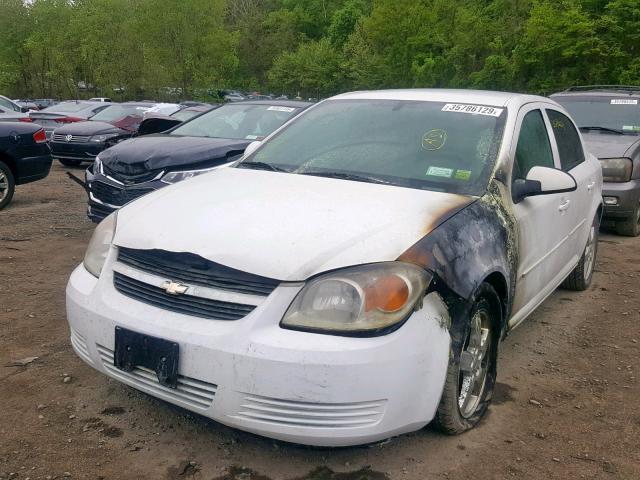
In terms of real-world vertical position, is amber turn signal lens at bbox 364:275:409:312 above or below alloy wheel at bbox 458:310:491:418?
above

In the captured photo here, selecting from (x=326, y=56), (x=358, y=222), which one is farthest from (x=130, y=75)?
(x=358, y=222)

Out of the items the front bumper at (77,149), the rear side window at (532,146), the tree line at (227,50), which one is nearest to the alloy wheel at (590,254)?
the rear side window at (532,146)

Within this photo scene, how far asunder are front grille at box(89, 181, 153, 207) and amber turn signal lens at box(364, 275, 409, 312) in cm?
386

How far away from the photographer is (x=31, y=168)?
8.38 meters

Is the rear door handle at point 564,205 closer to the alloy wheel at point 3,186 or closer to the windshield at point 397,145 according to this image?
the windshield at point 397,145

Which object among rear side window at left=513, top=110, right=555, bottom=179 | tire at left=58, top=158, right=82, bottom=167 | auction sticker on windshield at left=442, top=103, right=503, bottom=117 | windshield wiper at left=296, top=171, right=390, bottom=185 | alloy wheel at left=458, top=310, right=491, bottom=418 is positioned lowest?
tire at left=58, top=158, right=82, bottom=167

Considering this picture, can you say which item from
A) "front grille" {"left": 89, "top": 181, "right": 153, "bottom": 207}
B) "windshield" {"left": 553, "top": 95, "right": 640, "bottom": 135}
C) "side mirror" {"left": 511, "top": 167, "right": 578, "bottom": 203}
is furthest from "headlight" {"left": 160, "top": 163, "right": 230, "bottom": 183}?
"windshield" {"left": 553, "top": 95, "right": 640, "bottom": 135}

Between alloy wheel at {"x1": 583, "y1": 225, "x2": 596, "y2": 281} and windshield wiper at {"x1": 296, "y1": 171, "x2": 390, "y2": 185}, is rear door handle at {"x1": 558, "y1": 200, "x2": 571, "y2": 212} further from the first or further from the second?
windshield wiper at {"x1": 296, "y1": 171, "x2": 390, "y2": 185}

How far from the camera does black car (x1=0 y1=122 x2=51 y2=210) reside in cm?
816

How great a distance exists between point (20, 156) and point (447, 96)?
244 inches

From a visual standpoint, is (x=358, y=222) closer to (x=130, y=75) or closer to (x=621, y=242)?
(x=621, y=242)

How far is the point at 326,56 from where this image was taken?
54781mm

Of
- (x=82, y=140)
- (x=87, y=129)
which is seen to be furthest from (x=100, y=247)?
(x=87, y=129)

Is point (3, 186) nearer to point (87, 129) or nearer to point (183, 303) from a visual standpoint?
point (87, 129)
